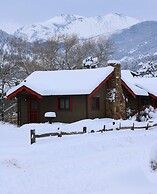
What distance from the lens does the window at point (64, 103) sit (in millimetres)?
31005

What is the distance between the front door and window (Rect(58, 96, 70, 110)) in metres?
2.09

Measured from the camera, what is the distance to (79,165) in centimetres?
1510

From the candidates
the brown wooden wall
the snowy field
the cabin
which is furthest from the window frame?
the snowy field

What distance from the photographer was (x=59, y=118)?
3094 centimetres

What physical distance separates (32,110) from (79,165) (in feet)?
56.8

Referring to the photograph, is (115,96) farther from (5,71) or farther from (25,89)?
(5,71)

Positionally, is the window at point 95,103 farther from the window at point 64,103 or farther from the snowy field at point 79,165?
the snowy field at point 79,165

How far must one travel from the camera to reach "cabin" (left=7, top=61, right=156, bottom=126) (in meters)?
30.4

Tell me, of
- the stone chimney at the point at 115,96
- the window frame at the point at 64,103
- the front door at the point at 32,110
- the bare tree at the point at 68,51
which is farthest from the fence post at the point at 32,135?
the bare tree at the point at 68,51

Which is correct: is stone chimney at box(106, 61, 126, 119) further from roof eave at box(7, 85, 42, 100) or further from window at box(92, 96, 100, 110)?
roof eave at box(7, 85, 42, 100)

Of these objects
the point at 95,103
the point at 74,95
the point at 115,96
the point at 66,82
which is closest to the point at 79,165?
the point at 74,95

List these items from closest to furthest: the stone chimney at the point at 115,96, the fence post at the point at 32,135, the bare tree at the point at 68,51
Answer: the fence post at the point at 32,135, the stone chimney at the point at 115,96, the bare tree at the point at 68,51

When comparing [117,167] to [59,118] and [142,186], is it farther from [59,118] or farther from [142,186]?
[59,118]

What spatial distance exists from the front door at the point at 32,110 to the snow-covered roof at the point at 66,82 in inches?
54.9
